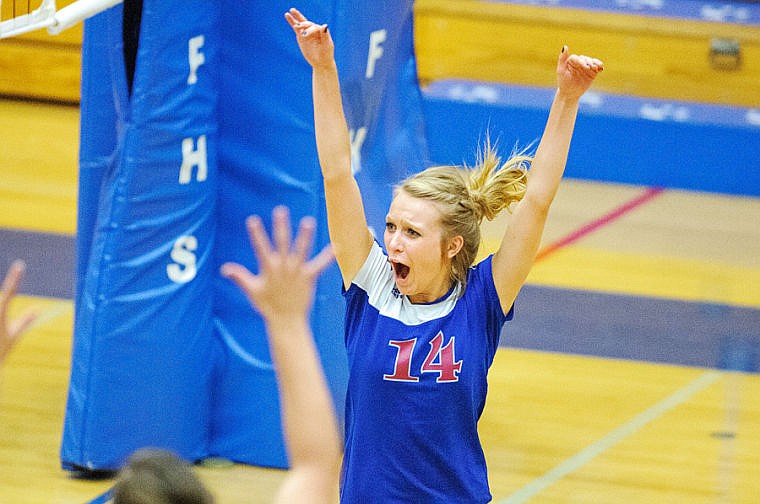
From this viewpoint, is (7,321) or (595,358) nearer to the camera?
(7,321)

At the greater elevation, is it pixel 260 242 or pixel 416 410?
pixel 260 242

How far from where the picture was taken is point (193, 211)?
4.35 meters

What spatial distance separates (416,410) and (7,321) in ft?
3.29

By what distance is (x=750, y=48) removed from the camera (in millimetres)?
9578

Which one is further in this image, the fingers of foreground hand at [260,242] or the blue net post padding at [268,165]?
the blue net post padding at [268,165]

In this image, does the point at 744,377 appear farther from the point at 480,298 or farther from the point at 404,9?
the point at 480,298

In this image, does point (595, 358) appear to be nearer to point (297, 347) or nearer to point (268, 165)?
point (268, 165)

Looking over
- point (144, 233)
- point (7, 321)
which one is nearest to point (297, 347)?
point (7, 321)

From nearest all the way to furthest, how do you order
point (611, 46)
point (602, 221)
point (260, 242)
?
point (260, 242)
point (602, 221)
point (611, 46)

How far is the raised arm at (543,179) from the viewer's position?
2.49 metres

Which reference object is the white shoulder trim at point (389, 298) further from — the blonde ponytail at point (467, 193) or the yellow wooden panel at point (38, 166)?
A: the yellow wooden panel at point (38, 166)

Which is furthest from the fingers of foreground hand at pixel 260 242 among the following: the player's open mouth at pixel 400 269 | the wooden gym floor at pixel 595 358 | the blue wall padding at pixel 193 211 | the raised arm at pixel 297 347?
the wooden gym floor at pixel 595 358

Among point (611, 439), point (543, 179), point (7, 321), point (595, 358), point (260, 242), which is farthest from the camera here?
point (595, 358)

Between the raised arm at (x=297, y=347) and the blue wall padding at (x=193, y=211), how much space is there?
109 inches
